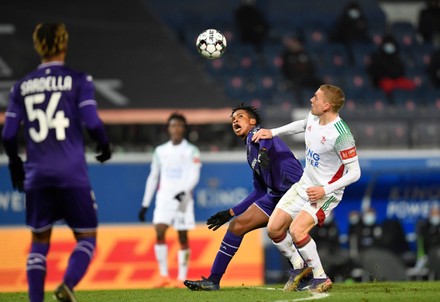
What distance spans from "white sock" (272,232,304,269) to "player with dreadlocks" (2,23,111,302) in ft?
10.1

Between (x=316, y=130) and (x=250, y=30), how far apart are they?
1180cm

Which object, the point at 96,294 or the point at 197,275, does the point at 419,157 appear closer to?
the point at 197,275

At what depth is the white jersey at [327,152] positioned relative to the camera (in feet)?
27.3

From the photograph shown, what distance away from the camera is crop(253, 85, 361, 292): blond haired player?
833cm

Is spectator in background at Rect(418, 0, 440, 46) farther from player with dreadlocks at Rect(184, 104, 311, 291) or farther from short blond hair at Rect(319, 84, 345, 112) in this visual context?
short blond hair at Rect(319, 84, 345, 112)

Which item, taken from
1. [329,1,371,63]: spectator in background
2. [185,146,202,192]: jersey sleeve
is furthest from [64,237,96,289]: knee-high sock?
[329,1,371,63]: spectator in background

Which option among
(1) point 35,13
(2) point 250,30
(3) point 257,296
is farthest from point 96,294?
(2) point 250,30

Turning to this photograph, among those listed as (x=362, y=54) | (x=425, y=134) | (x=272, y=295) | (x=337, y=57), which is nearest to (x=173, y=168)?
(x=272, y=295)

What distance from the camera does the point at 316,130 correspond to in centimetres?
854

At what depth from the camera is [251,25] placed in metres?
20.1

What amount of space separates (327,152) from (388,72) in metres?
11.5

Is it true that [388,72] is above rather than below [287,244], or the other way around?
above

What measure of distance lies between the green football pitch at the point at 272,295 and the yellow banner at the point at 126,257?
516 cm

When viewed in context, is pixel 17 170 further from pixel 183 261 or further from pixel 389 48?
pixel 389 48
